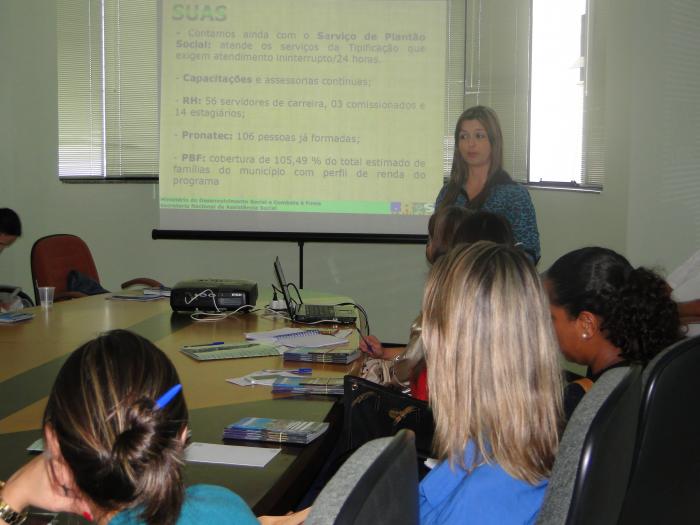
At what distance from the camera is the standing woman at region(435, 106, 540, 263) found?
384 centimetres

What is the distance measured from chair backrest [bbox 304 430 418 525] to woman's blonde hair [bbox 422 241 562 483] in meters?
0.34

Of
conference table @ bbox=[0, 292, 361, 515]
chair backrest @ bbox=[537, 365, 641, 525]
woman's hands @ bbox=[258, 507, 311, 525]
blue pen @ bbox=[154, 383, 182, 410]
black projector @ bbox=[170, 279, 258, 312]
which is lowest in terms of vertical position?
woman's hands @ bbox=[258, 507, 311, 525]

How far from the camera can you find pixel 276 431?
5.88 feet

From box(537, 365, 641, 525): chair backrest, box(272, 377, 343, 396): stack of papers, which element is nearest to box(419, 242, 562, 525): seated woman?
box(537, 365, 641, 525): chair backrest

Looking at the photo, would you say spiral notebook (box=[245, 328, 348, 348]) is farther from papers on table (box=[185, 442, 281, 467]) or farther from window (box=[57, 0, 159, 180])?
window (box=[57, 0, 159, 180])

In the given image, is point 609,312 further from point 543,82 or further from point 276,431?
point 543,82

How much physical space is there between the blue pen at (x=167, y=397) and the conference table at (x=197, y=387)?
477mm

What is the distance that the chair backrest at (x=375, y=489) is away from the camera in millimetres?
755

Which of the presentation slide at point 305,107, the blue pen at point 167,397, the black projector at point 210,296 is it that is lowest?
the black projector at point 210,296

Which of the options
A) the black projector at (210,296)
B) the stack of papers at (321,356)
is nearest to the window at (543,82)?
the black projector at (210,296)

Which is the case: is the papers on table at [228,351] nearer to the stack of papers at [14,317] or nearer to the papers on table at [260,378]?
the papers on table at [260,378]

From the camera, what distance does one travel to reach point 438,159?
538 cm

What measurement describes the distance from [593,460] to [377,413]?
3.72 feet

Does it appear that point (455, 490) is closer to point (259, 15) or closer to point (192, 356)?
point (192, 356)
